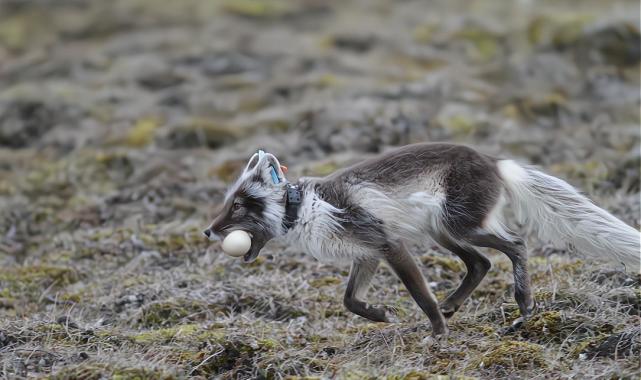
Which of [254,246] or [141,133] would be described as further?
[141,133]

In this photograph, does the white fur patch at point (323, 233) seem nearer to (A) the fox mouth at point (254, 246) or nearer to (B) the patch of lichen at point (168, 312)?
(A) the fox mouth at point (254, 246)

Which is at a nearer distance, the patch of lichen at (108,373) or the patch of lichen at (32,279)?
the patch of lichen at (108,373)

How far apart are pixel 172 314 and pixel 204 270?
1.24m

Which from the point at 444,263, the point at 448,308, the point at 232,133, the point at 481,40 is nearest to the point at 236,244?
the point at 448,308

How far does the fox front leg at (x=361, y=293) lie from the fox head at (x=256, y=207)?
27.8 inches

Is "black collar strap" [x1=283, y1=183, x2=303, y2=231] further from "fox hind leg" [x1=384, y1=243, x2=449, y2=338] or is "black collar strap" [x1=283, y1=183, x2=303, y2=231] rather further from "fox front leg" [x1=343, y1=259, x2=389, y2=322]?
"fox hind leg" [x1=384, y1=243, x2=449, y2=338]

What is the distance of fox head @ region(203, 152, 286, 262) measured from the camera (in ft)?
21.3

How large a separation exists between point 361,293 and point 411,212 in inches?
32.7

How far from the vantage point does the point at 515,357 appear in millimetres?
5629

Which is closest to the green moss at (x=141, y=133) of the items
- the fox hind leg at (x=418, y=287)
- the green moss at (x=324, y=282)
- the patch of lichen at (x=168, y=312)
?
the green moss at (x=324, y=282)

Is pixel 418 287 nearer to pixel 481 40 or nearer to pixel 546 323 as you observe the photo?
pixel 546 323

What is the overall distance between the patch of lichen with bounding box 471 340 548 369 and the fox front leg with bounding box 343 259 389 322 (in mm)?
1122

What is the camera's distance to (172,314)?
7.30 metres

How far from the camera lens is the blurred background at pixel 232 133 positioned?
6488 millimetres
